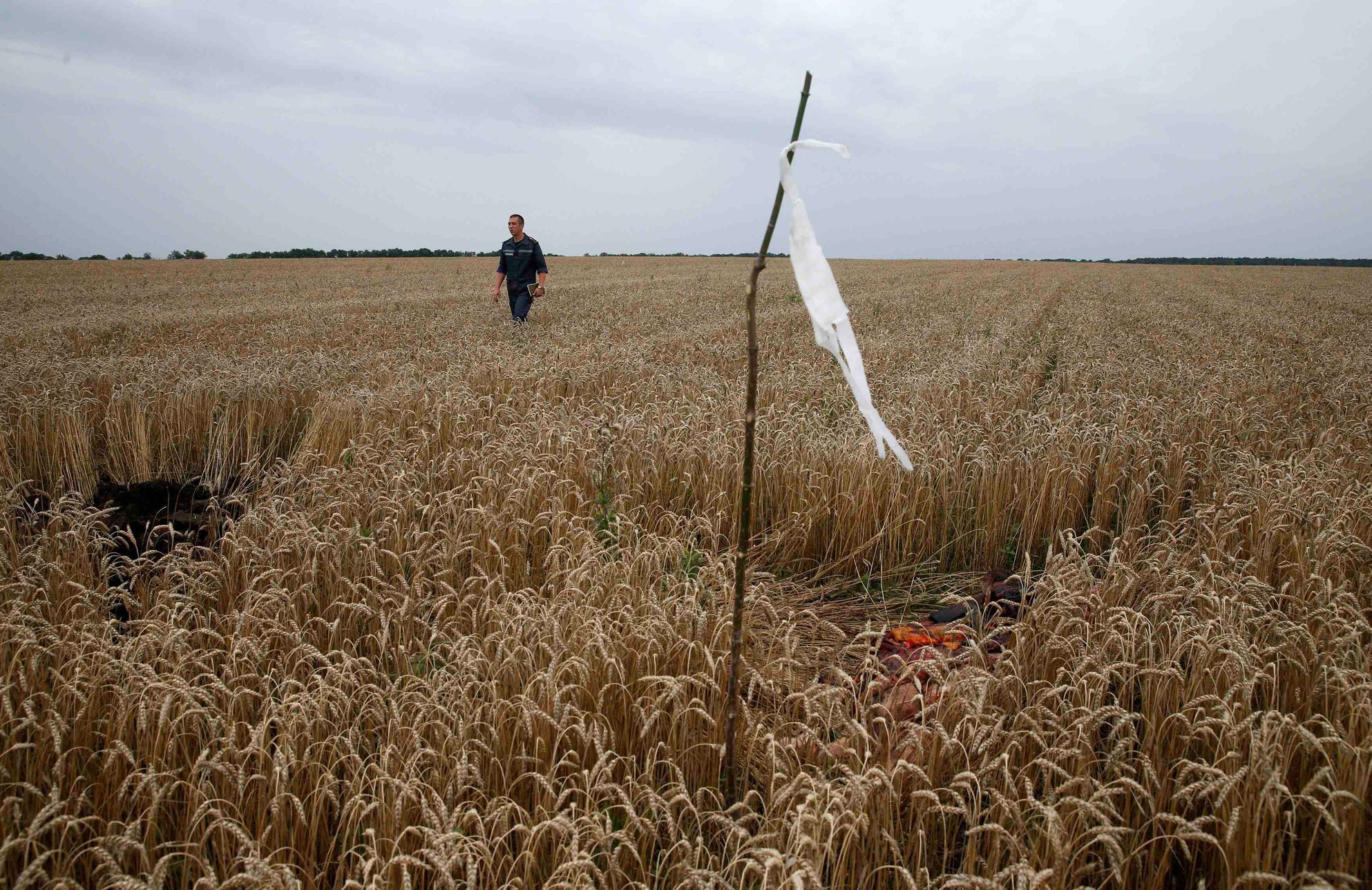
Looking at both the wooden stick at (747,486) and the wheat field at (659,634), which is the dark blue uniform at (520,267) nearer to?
the wheat field at (659,634)

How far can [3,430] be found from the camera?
4.88 metres

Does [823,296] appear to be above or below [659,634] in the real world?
above

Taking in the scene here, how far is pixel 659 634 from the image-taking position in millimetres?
2662

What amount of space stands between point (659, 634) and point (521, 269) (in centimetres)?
1044

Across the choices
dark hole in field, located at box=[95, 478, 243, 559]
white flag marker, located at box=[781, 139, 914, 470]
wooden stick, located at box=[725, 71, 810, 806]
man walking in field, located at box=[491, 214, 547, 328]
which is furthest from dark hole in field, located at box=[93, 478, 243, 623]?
man walking in field, located at box=[491, 214, 547, 328]

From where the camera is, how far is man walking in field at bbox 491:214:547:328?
12.1 meters

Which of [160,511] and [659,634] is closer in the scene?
[659,634]

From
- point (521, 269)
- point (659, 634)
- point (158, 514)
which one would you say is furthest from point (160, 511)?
point (521, 269)

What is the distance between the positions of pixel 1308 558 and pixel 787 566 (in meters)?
Result: 2.30

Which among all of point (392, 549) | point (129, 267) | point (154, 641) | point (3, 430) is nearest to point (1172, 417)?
point (392, 549)

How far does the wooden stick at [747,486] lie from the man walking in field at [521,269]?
10.9m

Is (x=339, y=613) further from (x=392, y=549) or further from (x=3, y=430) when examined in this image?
(x=3, y=430)

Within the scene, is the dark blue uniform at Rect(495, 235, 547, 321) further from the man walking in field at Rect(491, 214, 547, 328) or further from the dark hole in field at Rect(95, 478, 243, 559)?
the dark hole in field at Rect(95, 478, 243, 559)

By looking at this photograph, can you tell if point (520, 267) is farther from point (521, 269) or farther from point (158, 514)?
point (158, 514)
